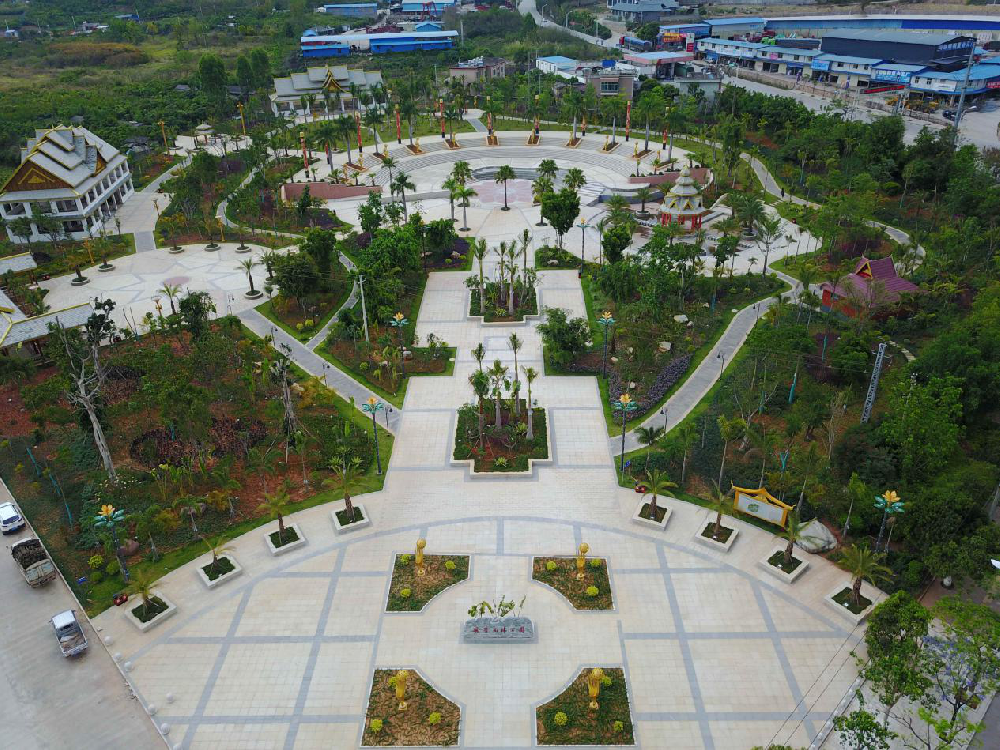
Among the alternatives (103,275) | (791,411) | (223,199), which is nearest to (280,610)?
(791,411)

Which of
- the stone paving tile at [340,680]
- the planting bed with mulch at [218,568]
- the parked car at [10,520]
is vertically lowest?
the stone paving tile at [340,680]

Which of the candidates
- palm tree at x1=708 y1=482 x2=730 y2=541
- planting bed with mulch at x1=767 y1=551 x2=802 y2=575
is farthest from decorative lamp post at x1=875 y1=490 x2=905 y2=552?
palm tree at x1=708 y1=482 x2=730 y2=541

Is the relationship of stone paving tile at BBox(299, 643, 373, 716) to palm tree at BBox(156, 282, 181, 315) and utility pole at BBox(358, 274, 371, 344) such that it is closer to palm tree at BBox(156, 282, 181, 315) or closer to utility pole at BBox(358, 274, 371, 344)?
utility pole at BBox(358, 274, 371, 344)

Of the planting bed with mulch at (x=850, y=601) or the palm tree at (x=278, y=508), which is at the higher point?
the palm tree at (x=278, y=508)

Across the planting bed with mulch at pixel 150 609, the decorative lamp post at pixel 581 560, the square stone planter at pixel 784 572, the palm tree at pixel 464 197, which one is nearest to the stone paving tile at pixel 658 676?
the decorative lamp post at pixel 581 560

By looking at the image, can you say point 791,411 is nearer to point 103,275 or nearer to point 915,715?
point 915,715

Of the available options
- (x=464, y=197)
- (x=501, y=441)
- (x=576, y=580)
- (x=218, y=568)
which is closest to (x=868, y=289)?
(x=501, y=441)

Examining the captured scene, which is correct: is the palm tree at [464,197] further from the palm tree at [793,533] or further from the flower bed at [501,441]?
the palm tree at [793,533]
